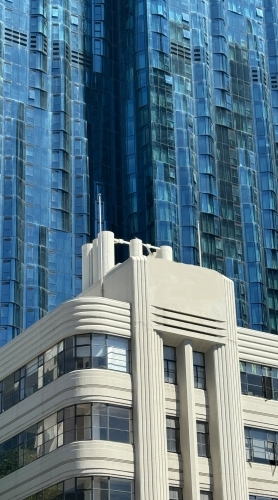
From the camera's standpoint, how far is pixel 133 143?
152 m

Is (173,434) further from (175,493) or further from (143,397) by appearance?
(175,493)

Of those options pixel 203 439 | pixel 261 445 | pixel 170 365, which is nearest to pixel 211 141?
pixel 261 445

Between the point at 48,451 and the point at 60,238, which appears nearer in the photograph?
the point at 48,451

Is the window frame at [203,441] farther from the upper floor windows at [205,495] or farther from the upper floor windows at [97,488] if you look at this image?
the upper floor windows at [97,488]

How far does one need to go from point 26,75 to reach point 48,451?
90.6 metres

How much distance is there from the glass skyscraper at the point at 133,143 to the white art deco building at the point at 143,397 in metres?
66.5

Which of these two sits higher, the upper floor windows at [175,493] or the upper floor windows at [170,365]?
the upper floor windows at [170,365]

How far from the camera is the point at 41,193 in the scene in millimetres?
144875

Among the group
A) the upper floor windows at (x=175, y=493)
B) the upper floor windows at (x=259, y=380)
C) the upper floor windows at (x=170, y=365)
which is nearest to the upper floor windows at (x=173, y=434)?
the upper floor windows at (x=175, y=493)

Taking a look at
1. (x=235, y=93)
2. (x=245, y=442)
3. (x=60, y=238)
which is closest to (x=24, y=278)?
(x=60, y=238)

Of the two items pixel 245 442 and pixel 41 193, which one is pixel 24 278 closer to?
pixel 41 193

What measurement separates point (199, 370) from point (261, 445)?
19.6 feet

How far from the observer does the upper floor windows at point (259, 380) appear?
70.8 m


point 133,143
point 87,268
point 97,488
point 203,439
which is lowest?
point 97,488
